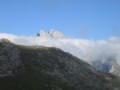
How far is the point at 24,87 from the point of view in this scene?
193500mm

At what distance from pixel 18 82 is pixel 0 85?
12741 millimetres

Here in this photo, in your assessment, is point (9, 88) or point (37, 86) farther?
point (37, 86)

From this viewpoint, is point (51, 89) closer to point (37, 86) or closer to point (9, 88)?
point (37, 86)

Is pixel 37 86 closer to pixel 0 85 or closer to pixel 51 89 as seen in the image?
pixel 51 89

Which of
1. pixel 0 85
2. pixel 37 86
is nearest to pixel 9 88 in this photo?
pixel 0 85

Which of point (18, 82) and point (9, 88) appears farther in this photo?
point (18, 82)

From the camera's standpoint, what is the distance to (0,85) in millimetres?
191125

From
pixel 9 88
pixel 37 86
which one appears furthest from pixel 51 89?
pixel 9 88

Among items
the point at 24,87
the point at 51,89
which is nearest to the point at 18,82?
the point at 24,87

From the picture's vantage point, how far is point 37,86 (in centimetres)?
19950

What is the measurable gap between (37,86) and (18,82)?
11664mm

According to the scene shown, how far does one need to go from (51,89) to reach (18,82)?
2032cm

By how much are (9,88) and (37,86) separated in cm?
1917

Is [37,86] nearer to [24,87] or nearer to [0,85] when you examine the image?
[24,87]
